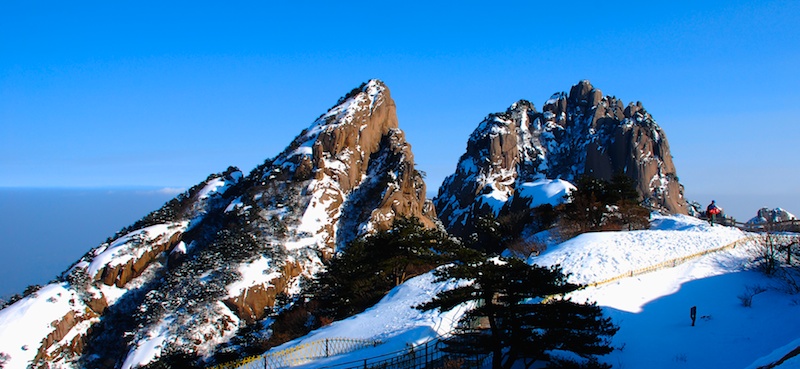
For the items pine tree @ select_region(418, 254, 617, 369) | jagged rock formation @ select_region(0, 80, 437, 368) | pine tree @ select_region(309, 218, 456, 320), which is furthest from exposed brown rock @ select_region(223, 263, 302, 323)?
pine tree @ select_region(418, 254, 617, 369)

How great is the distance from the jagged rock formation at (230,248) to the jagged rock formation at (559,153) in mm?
23450

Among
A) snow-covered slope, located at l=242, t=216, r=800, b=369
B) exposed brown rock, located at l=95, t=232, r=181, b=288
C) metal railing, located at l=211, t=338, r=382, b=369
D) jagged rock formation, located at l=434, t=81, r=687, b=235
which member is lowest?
metal railing, located at l=211, t=338, r=382, b=369

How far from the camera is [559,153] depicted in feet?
418

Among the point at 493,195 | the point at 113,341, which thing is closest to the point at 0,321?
the point at 113,341

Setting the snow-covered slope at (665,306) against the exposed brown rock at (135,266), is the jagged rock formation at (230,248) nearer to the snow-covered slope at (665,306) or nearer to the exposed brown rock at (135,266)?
the exposed brown rock at (135,266)

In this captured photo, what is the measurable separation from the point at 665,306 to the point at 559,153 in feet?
364

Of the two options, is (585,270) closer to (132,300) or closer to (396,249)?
(396,249)

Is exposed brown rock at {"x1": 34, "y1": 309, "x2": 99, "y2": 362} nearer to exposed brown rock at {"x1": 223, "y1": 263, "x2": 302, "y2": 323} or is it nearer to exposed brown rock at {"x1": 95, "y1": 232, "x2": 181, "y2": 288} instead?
exposed brown rock at {"x1": 95, "y1": 232, "x2": 181, "y2": 288}

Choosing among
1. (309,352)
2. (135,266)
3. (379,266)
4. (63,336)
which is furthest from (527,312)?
(135,266)

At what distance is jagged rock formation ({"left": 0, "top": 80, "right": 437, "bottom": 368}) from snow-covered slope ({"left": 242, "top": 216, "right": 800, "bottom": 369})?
63.4 feet

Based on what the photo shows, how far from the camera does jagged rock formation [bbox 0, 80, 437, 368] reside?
49781 mm

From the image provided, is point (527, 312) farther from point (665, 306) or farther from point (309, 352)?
point (309, 352)

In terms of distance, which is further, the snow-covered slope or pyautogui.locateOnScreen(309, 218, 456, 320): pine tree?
pyautogui.locateOnScreen(309, 218, 456, 320): pine tree

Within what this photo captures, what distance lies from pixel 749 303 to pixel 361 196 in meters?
57.4
